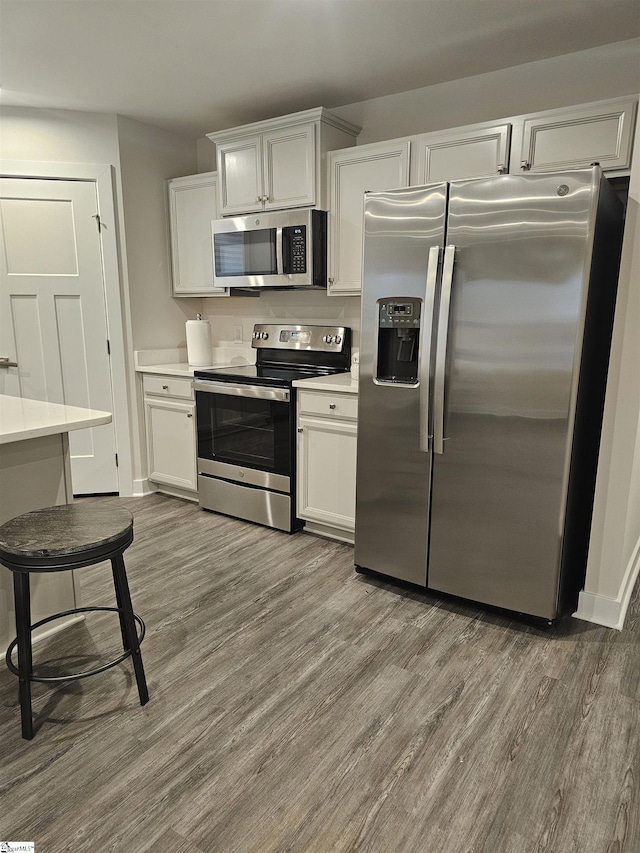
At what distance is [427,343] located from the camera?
2.38m

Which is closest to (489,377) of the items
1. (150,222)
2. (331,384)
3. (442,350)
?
(442,350)

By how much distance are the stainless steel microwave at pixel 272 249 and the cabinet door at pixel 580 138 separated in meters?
1.17

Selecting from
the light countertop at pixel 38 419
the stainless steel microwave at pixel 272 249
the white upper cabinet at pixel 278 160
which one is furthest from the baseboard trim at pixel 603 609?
the white upper cabinet at pixel 278 160

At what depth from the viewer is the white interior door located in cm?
365

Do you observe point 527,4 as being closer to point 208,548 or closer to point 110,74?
point 110,74

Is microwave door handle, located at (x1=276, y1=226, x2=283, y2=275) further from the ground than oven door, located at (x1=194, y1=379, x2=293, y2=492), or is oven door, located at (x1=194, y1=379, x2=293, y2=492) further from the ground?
microwave door handle, located at (x1=276, y1=226, x2=283, y2=275)

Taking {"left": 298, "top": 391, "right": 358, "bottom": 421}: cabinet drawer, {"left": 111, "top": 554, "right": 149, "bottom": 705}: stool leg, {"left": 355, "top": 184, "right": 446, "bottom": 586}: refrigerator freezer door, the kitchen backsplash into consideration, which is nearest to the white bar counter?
{"left": 111, "top": 554, "right": 149, "bottom": 705}: stool leg

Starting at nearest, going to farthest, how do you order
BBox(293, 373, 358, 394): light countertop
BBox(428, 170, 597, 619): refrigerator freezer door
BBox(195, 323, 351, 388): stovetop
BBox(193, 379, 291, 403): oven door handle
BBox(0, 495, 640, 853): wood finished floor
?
BBox(0, 495, 640, 853): wood finished floor < BBox(428, 170, 597, 619): refrigerator freezer door < BBox(293, 373, 358, 394): light countertop < BBox(193, 379, 291, 403): oven door handle < BBox(195, 323, 351, 388): stovetop

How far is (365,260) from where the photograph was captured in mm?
2549

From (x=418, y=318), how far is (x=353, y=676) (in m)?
1.46

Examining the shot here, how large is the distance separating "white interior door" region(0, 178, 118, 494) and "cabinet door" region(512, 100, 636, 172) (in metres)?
2.70

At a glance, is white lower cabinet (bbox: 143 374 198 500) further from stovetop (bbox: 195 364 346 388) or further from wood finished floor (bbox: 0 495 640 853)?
wood finished floor (bbox: 0 495 640 853)

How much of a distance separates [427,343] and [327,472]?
3.49ft

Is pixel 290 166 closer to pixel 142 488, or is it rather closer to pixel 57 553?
pixel 142 488
